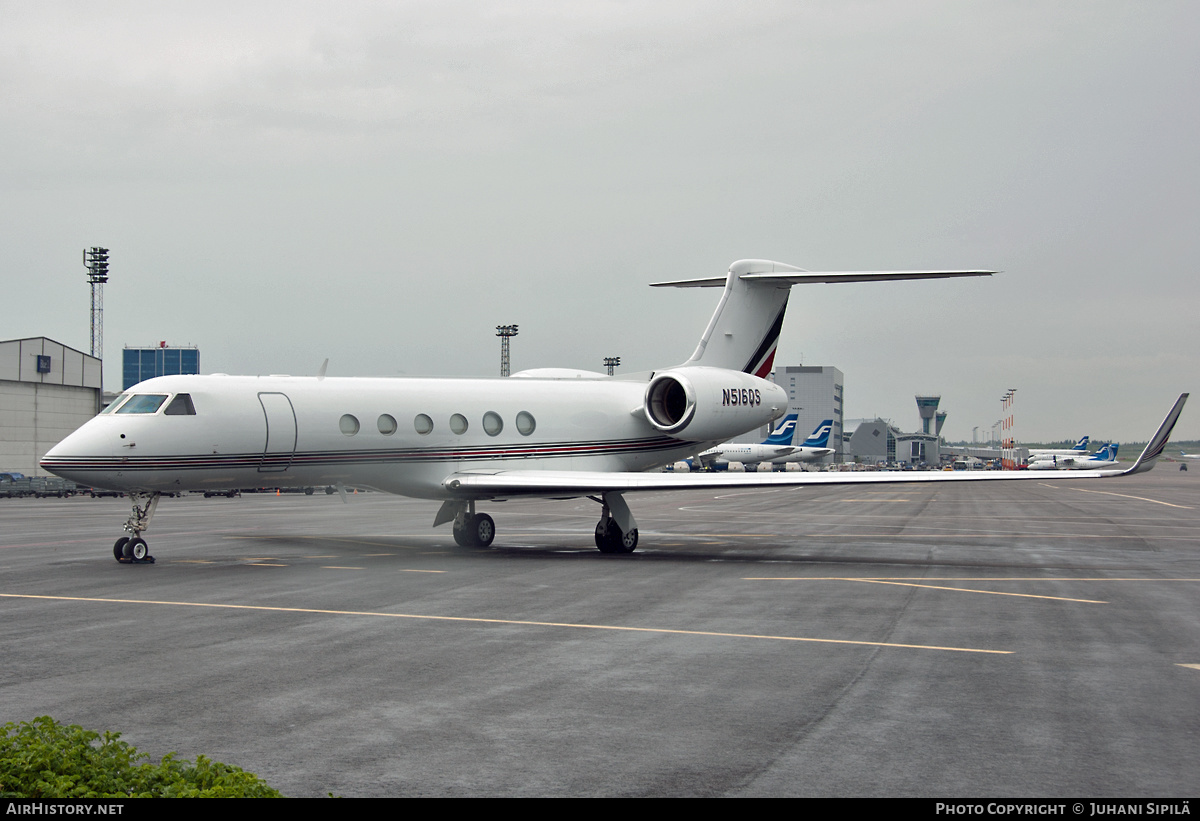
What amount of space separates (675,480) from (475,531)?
15.6 feet

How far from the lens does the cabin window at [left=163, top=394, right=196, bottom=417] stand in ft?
57.5

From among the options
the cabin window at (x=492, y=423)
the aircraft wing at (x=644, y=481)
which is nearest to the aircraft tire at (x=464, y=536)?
the aircraft wing at (x=644, y=481)

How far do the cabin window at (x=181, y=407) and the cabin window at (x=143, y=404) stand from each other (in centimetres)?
17

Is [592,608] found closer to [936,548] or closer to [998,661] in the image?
[998,661]

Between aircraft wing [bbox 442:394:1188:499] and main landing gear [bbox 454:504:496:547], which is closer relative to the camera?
aircraft wing [bbox 442:394:1188:499]

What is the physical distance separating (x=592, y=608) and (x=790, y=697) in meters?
5.07

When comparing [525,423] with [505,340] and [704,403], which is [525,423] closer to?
[704,403]

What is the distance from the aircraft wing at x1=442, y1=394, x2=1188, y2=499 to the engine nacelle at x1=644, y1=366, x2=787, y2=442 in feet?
9.05

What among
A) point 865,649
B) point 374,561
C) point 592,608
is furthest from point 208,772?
point 374,561

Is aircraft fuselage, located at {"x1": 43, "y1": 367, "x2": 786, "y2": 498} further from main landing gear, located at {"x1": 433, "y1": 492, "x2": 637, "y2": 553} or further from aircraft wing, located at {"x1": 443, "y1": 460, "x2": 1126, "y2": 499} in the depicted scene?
main landing gear, located at {"x1": 433, "y1": 492, "x2": 637, "y2": 553}

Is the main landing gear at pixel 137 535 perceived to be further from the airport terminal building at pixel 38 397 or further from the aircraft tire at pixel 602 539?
the airport terminal building at pixel 38 397

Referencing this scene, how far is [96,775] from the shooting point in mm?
4766

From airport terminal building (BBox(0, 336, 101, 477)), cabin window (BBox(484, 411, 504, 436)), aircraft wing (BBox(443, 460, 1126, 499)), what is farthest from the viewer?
airport terminal building (BBox(0, 336, 101, 477))

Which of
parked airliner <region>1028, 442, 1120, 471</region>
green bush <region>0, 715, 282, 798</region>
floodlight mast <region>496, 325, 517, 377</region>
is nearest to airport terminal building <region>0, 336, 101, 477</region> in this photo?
floodlight mast <region>496, 325, 517, 377</region>
